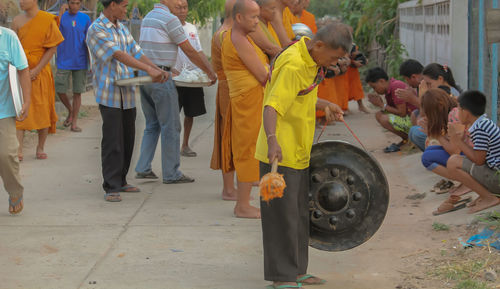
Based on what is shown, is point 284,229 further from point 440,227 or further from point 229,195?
point 229,195

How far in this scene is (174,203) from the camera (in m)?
7.02

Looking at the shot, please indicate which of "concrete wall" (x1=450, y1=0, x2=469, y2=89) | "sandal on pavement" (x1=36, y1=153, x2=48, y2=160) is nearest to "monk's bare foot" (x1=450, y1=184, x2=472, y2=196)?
"concrete wall" (x1=450, y1=0, x2=469, y2=89)

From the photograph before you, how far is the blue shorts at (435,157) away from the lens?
21.1ft

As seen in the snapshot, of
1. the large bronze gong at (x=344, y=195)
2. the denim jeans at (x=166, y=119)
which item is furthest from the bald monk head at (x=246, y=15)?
the large bronze gong at (x=344, y=195)

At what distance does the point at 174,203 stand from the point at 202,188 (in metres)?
0.68

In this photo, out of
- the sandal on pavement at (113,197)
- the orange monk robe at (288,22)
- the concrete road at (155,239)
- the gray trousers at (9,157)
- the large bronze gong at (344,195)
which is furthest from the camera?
the orange monk robe at (288,22)

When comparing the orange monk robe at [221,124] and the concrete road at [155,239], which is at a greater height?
the orange monk robe at [221,124]

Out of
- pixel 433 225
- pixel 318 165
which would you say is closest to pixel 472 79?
pixel 433 225

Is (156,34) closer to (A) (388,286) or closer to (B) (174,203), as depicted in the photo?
(B) (174,203)

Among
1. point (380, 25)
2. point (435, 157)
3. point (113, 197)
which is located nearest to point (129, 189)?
point (113, 197)

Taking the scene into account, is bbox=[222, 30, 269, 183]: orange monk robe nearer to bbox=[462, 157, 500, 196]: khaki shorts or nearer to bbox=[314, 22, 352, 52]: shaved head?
bbox=[462, 157, 500, 196]: khaki shorts

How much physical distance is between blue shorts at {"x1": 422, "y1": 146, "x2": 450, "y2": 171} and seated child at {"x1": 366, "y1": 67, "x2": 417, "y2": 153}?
2.42 meters

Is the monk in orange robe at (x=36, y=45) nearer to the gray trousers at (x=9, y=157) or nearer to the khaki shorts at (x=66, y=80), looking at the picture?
the khaki shorts at (x=66, y=80)

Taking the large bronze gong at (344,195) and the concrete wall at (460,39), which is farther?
the concrete wall at (460,39)
